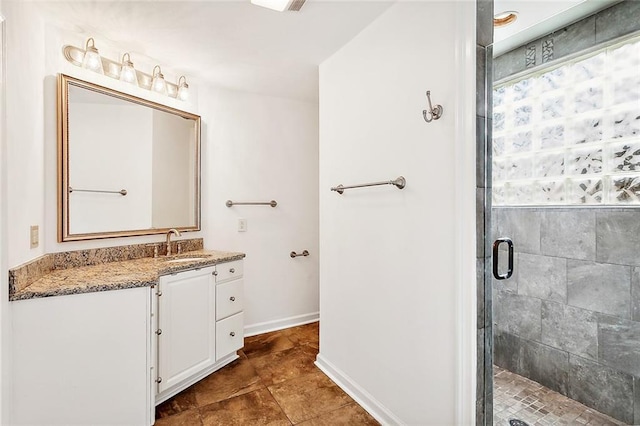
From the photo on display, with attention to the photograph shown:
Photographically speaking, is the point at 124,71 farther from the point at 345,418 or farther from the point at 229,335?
the point at 345,418

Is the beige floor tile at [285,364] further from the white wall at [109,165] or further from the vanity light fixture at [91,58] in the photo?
the vanity light fixture at [91,58]

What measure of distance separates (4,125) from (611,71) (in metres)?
3.06

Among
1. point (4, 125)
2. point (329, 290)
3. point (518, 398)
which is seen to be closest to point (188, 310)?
point (329, 290)

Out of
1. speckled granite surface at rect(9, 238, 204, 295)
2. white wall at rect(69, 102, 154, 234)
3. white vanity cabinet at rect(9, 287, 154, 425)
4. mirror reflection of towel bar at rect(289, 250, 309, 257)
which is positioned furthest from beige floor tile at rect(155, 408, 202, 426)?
mirror reflection of towel bar at rect(289, 250, 309, 257)

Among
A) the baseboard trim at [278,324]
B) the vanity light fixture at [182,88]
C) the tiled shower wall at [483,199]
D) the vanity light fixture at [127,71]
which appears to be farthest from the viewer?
the baseboard trim at [278,324]

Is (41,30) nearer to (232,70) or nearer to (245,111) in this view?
(232,70)

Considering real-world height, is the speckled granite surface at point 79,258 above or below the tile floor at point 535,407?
above

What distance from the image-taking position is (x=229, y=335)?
238 cm

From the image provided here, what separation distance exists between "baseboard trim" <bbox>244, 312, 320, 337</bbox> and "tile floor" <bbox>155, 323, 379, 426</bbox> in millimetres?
433

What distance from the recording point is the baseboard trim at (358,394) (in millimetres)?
1701

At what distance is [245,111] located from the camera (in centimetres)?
299

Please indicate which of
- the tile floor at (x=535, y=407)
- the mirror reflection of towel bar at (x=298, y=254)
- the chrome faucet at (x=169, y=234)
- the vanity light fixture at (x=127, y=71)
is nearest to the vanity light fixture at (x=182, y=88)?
the vanity light fixture at (x=127, y=71)

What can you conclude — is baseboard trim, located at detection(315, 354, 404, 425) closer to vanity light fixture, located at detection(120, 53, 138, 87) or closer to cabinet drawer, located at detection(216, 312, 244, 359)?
cabinet drawer, located at detection(216, 312, 244, 359)

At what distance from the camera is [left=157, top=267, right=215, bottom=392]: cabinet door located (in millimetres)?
1897
